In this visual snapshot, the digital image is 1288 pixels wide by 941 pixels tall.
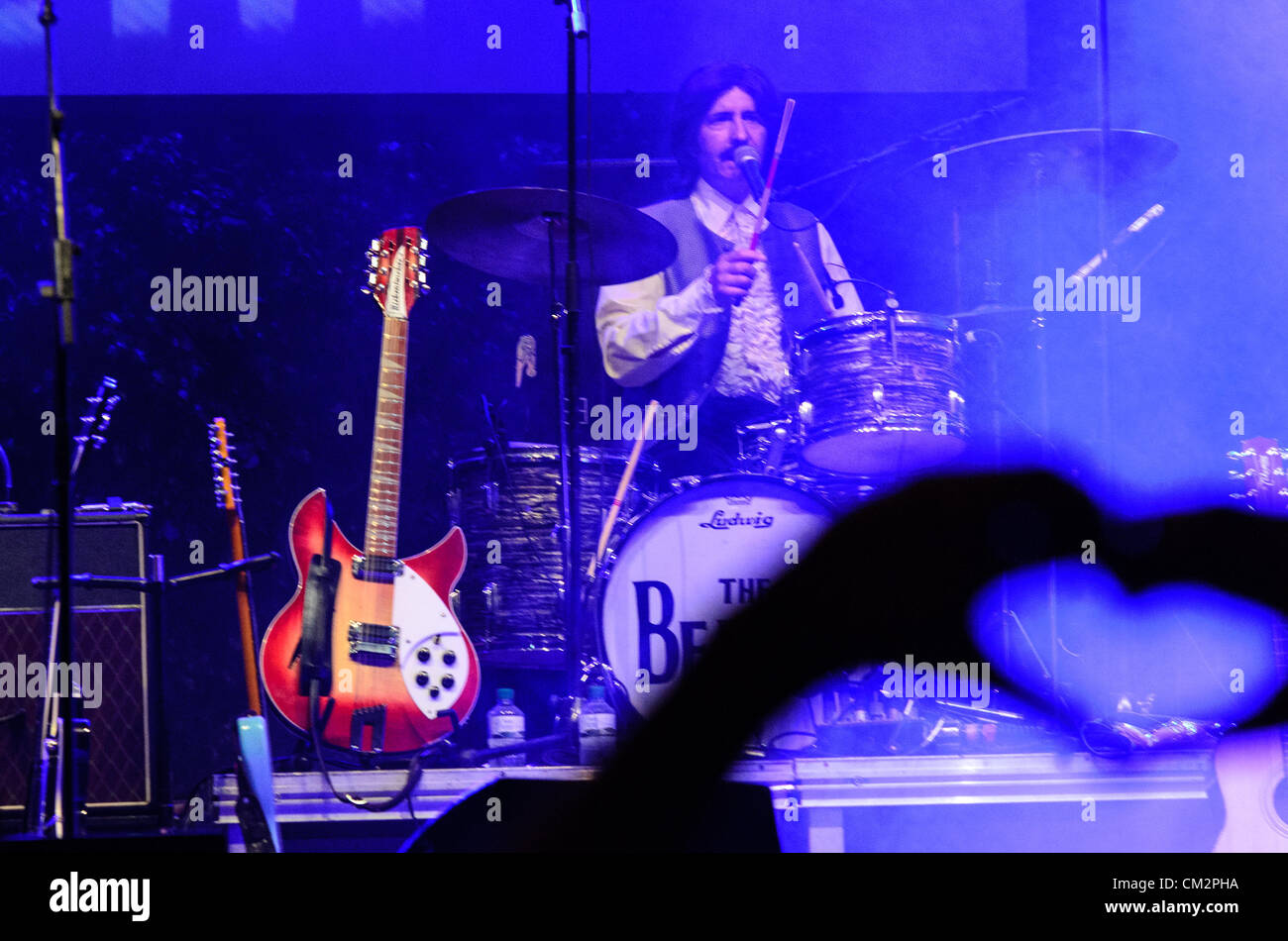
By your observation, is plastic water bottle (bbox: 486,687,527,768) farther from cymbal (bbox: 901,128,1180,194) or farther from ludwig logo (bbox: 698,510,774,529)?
cymbal (bbox: 901,128,1180,194)

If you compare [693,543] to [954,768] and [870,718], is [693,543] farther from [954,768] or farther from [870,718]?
[954,768]

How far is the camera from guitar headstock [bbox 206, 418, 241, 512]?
9.37 ft

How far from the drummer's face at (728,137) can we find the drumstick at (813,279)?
7.6 inches

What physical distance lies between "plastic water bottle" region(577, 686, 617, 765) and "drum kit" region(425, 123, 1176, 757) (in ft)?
0.18

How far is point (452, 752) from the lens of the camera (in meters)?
2.82

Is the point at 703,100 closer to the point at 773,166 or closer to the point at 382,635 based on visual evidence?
the point at 773,166

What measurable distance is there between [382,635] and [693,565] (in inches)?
29.5

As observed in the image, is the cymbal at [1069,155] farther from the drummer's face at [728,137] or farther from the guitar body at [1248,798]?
the guitar body at [1248,798]

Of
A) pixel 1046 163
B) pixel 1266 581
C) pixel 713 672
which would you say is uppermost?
pixel 1046 163

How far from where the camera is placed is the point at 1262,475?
290 cm

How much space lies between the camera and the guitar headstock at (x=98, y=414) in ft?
9.26

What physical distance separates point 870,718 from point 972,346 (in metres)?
0.92
